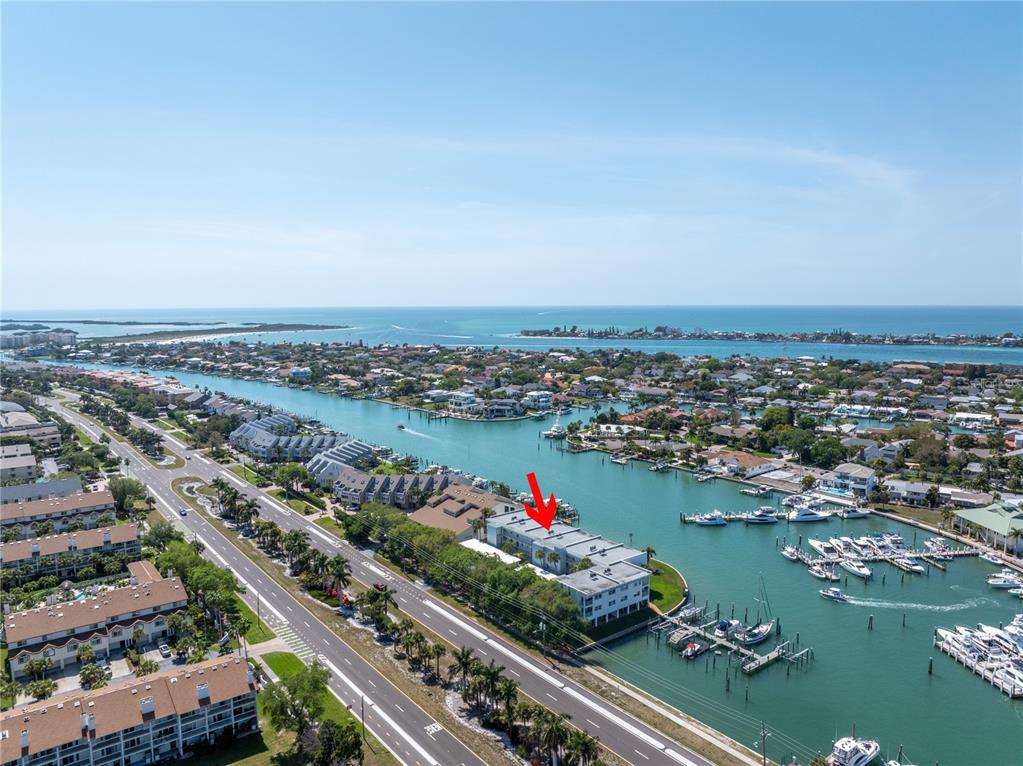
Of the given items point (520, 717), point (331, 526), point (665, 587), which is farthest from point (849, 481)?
point (520, 717)

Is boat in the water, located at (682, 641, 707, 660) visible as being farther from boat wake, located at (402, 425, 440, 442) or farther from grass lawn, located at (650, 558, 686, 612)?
boat wake, located at (402, 425, 440, 442)

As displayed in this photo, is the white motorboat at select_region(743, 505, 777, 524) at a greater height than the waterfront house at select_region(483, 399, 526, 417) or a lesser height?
lesser

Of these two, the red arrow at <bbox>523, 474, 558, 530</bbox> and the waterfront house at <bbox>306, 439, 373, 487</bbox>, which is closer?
the red arrow at <bbox>523, 474, 558, 530</bbox>

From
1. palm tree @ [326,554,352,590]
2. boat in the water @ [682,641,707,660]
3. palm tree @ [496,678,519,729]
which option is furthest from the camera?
palm tree @ [326,554,352,590]

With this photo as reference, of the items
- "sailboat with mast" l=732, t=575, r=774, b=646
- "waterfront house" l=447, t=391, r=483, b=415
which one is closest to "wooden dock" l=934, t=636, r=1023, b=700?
"sailboat with mast" l=732, t=575, r=774, b=646

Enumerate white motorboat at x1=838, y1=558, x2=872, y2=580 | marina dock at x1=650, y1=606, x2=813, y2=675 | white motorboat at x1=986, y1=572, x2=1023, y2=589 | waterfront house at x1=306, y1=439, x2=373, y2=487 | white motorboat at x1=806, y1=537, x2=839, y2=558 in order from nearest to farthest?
marina dock at x1=650, y1=606, x2=813, y2=675 → white motorboat at x1=986, y1=572, x2=1023, y2=589 → white motorboat at x1=838, y1=558, x2=872, y2=580 → white motorboat at x1=806, y1=537, x2=839, y2=558 → waterfront house at x1=306, y1=439, x2=373, y2=487

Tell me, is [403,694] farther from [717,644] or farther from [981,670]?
[981,670]
